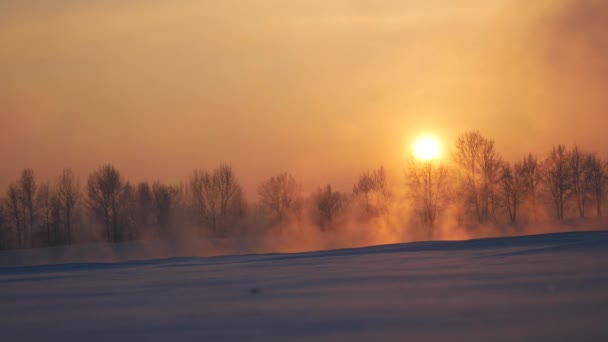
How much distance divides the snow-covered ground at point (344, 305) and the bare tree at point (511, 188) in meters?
21.9

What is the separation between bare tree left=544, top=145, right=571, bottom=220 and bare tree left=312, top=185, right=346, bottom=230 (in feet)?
40.2

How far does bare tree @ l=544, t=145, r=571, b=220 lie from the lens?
31172mm

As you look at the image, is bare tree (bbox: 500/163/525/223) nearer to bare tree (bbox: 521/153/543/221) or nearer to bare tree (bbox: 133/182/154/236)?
bare tree (bbox: 521/153/543/221)

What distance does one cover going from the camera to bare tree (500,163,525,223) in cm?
3161

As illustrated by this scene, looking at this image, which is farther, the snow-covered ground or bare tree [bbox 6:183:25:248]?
bare tree [bbox 6:183:25:248]

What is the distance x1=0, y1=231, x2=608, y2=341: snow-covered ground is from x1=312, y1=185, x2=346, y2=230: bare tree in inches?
1057

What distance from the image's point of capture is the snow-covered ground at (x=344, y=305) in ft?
16.6

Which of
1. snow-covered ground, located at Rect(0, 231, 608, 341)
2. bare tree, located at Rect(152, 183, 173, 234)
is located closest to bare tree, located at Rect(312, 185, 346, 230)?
bare tree, located at Rect(152, 183, 173, 234)

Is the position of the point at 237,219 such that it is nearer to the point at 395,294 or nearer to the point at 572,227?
the point at 572,227

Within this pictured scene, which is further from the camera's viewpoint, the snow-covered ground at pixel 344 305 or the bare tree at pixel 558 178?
the bare tree at pixel 558 178

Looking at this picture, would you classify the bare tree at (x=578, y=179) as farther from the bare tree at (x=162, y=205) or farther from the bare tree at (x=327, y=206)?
the bare tree at (x=162, y=205)

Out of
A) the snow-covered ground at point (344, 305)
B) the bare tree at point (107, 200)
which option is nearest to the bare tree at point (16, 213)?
the bare tree at point (107, 200)

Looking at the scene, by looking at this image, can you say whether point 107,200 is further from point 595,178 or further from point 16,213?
point 595,178

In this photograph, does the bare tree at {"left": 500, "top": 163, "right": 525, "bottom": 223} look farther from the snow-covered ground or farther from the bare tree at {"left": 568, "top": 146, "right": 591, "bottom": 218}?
the snow-covered ground
